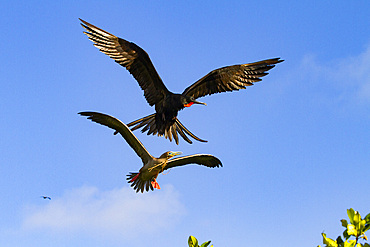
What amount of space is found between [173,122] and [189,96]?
22.1 inches

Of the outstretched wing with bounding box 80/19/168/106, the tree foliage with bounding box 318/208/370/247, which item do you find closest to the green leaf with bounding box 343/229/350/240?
the tree foliage with bounding box 318/208/370/247

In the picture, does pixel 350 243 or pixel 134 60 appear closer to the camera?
pixel 350 243

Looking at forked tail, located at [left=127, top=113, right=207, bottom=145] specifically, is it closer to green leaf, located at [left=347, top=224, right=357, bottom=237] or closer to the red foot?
the red foot

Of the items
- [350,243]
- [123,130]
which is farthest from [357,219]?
[123,130]

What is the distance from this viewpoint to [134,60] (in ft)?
27.5

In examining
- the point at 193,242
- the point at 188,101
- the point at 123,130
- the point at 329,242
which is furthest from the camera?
the point at 188,101

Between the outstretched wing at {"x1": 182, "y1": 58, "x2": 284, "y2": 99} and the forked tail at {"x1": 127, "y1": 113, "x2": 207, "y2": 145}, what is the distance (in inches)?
25.4

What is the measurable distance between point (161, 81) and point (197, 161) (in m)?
2.06

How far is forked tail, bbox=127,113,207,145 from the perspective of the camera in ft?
25.7

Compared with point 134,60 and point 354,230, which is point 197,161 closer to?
point 134,60

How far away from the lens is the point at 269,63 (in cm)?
805

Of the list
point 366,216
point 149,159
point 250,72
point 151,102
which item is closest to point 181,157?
point 149,159

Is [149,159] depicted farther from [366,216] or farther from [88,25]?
[366,216]

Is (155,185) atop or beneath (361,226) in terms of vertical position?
atop
